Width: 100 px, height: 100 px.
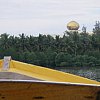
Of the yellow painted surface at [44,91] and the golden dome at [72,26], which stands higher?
the golden dome at [72,26]

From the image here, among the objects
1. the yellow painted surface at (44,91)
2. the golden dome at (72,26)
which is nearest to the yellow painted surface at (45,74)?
the yellow painted surface at (44,91)

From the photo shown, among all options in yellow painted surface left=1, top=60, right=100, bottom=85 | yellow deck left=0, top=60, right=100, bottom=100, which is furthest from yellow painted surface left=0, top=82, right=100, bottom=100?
yellow painted surface left=1, top=60, right=100, bottom=85

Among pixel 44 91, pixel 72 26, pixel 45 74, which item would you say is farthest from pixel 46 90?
pixel 72 26

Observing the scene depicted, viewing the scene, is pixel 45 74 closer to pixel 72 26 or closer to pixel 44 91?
pixel 44 91

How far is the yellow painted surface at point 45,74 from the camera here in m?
5.04

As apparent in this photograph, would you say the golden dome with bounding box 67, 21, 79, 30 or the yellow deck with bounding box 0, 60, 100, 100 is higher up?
the golden dome with bounding box 67, 21, 79, 30

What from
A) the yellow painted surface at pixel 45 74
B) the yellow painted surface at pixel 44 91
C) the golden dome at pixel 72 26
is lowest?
the yellow painted surface at pixel 45 74

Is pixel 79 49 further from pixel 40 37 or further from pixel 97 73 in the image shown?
pixel 97 73

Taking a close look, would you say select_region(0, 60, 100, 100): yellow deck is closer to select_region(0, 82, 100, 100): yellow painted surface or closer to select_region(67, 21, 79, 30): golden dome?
select_region(0, 82, 100, 100): yellow painted surface

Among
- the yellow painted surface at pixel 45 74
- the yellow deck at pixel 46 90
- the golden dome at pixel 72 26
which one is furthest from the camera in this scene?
the golden dome at pixel 72 26

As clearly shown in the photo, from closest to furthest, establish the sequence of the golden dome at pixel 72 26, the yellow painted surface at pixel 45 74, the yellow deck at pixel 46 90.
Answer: the yellow deck at pixel 46 90
the yellow painted surface at pixel 45 74
the golden dome at pixel 72 26

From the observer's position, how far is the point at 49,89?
281 cm

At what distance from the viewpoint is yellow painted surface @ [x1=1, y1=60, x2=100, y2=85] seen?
5.04m

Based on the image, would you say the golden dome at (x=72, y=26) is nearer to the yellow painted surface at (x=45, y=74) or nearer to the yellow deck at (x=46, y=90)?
the yellow painted surface at (x=45, y=74)
